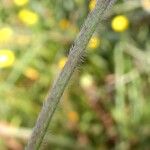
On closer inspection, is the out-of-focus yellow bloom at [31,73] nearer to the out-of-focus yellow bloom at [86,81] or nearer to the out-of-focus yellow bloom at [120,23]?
the out-of-focus yellow bloom at [86,81]

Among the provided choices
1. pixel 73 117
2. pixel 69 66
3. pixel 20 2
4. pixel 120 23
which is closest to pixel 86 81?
pixel 73 117

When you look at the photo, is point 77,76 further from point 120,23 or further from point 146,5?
point 146,5

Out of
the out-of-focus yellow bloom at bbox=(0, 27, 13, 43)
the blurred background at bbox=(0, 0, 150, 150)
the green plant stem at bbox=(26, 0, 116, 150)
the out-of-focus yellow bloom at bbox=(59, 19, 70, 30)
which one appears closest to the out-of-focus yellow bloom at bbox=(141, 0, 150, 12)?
the blurred background at bbox=(0, 0, 150, 150)

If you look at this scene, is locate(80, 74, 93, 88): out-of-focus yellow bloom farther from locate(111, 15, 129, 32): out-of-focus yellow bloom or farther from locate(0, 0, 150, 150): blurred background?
locate(111, 15, 129, 32): out-of-focus yellow bloom

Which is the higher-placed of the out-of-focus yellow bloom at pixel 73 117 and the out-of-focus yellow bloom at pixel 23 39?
the out-of-focus yellow bloom at pixel 23 39

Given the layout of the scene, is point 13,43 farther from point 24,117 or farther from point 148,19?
point 148,19

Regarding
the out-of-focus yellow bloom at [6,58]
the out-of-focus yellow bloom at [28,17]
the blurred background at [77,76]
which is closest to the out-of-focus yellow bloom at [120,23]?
the blurred background at [77,76]
